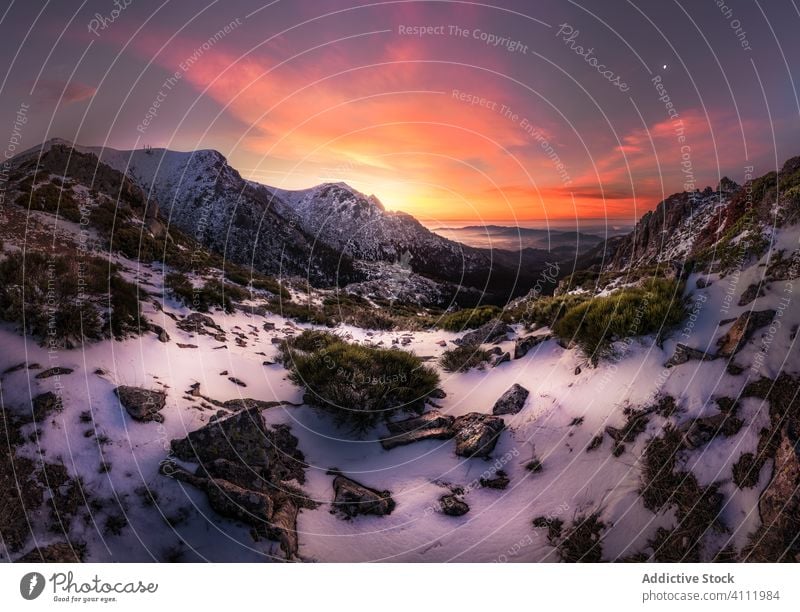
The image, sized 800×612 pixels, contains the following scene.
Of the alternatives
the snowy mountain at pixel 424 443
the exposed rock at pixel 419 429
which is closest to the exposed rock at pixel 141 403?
the snowy mountain at pixel 424 443

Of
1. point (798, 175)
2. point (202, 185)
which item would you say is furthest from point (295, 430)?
point (202, 185)

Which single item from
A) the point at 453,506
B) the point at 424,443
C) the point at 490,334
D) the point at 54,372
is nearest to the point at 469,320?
the point at 490,334

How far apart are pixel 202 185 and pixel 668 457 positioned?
219 ft

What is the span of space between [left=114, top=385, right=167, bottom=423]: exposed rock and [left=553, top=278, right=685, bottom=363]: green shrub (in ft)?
24.7

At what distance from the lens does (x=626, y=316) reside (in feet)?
22.5

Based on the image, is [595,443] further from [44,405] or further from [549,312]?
[44,405]

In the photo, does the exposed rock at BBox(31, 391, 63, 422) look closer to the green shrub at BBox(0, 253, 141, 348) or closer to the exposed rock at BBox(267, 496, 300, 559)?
the green shrub at BBox(0, 253, 141, 348)

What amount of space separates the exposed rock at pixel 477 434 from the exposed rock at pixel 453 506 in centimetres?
107

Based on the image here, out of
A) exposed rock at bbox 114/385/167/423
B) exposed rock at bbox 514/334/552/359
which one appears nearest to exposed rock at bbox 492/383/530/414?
exposed rock at bbox 514/334/552/359

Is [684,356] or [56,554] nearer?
[56,554]

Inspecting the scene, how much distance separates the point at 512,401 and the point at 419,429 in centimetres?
190

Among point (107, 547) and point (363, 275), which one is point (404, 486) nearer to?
point (107, 547)

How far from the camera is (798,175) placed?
872cm

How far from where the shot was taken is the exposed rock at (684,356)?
214 inches
